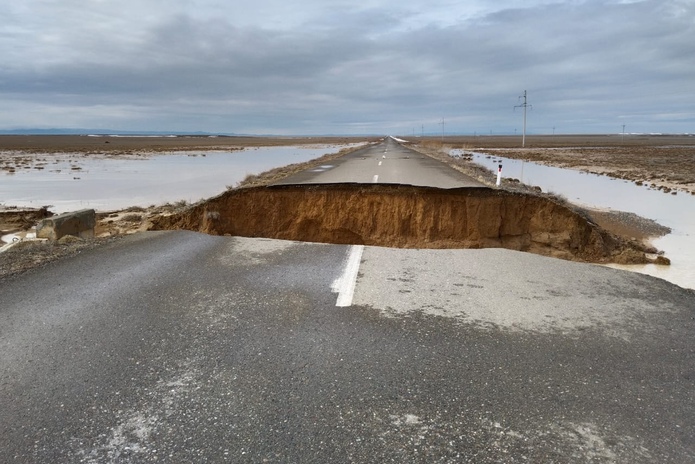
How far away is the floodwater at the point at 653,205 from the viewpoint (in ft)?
38.2

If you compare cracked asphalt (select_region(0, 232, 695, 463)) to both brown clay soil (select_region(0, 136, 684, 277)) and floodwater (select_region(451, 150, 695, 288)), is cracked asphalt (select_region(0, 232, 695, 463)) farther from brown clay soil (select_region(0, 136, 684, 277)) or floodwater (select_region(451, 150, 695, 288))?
brown clay soil (select_region(0, 136, 684, 277))

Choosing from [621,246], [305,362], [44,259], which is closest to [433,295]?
[305,362]

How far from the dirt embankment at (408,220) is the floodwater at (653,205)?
96cm

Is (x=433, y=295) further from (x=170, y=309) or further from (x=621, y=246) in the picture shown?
(x=621, y=246)

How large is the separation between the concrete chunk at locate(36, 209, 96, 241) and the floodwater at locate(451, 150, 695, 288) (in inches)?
483

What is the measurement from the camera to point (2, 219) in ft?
52.1

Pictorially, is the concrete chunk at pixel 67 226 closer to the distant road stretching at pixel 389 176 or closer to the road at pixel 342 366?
the road at pixel 342 366

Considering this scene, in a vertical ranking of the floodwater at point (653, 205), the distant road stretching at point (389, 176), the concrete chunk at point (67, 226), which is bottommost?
the floodwater at point (653, 205)

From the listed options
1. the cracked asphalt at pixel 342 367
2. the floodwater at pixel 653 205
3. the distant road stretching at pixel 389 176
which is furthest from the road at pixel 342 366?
the distant road stretching at pixel 389 176

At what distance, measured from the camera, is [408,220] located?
13.8 m

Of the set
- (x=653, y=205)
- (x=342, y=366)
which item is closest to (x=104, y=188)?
(x=342, y=366)

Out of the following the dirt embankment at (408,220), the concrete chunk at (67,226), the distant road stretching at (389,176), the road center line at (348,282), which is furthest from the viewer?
the distant road stretching at (389,176)

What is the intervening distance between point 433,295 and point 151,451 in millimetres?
3646

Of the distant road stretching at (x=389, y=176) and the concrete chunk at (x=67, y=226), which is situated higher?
the distant road stretching at (x=389, y=176)
